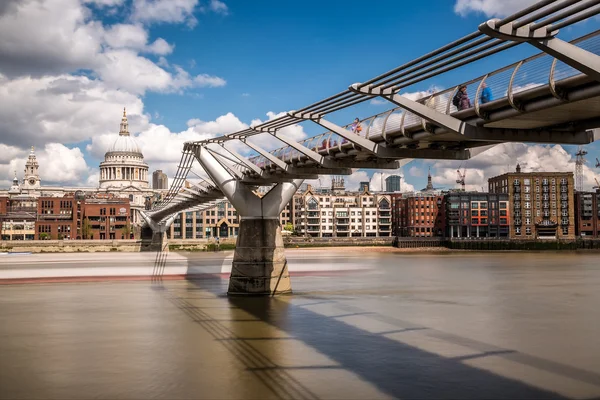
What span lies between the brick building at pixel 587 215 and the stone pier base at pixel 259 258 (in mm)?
120474

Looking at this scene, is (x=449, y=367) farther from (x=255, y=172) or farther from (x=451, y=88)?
(x=255, y=172)

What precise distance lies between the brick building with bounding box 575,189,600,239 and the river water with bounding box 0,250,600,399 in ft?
354

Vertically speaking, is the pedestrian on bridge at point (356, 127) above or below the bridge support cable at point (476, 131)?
above

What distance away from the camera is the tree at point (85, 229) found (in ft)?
438

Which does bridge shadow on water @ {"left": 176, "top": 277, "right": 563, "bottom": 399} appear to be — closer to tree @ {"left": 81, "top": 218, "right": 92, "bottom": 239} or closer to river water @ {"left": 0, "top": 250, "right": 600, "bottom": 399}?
river water @ {"left": 0, "top": 250, "right": 600, "bottom": 399}

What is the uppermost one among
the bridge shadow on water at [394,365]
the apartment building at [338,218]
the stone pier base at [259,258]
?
the apartment building at [338,218]

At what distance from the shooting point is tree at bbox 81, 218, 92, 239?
134m

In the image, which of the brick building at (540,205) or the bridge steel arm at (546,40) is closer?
the bridge steel arm at (546,40)

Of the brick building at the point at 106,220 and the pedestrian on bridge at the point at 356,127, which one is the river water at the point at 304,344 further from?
the brick building at the point at 106,220

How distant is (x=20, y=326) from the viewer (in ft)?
92.3

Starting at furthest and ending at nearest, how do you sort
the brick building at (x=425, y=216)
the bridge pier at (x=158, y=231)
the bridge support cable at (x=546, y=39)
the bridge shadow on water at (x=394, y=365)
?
the brick building at (x=425, y=216), the bridge pier at (x=158, y=231), the bridge shadow on water at (x=394, y=365), the bridge support cable at (x=546, y=39)

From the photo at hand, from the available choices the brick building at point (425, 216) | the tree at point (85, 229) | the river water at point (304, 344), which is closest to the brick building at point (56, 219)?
the tree at point (85, 229)

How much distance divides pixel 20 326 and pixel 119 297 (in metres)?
11.6

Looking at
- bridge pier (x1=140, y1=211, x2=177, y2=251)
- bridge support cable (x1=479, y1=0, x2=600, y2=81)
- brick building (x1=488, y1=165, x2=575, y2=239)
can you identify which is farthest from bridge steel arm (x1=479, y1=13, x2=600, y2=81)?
brick building (x1=488, y1=165, x2=575, y2=239)
